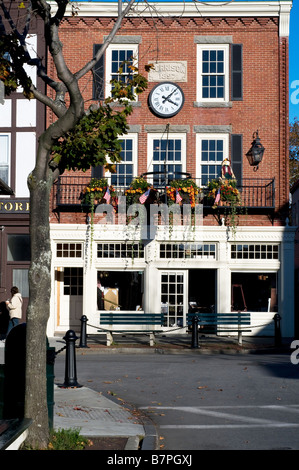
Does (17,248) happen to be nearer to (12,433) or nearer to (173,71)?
(173,71)

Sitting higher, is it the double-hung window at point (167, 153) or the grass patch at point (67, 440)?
the double-hung window at point (167, 153)

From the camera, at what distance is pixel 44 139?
8.00 metres

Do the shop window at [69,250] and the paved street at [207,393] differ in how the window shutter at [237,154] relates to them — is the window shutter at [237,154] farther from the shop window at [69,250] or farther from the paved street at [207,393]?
the paved street at [207,393]

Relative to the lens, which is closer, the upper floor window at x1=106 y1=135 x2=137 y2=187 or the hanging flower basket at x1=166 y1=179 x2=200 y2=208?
the hanging flower basket at x1=166 y1=179 x2=200 y2=208

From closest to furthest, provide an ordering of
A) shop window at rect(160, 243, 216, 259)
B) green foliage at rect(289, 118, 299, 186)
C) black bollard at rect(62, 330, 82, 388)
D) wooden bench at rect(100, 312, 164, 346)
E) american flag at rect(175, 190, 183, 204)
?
black bollard at rect(62, 330, 82, 388) < wooden bench at rect(100, 312, 164, 346) < american flag at rect(175, 190, 183, 204) < shop window at rect(160, 243, 216, 259) < green foliage at rect(289, 118, 299, 186)

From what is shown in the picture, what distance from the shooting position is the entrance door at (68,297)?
24.3m

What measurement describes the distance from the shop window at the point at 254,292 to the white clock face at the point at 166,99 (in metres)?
6.33

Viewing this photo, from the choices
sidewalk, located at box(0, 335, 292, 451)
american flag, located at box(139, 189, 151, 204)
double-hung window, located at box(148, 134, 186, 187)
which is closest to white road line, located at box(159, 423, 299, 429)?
sidewalk, located at box(0, 335, 292, 451)

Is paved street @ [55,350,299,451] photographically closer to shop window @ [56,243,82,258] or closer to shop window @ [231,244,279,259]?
shop window @ [56,243,82,258]

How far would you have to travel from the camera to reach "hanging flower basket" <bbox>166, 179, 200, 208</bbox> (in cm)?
2277

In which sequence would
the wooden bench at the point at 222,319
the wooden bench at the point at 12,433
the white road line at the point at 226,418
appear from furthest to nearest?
the wooden bench at the point at 222,319 → the white road line at the point at 226,418 → the wooden bench at the point at 12,433

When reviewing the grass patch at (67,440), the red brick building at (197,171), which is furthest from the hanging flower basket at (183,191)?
the grass patch at (67,440)

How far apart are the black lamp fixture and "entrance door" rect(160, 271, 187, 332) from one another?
454cm

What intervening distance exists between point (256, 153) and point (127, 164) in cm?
456
